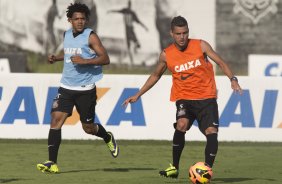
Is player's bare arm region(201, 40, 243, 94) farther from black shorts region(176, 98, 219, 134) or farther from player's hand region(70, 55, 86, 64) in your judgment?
player's hand region(70, 55, 86, 64)

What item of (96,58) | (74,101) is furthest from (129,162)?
(96,58)

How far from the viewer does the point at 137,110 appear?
18000 mm

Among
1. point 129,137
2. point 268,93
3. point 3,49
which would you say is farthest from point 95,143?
point 3,49

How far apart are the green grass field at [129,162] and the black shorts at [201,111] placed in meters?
0.73

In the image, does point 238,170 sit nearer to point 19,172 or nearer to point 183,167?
point 183,167

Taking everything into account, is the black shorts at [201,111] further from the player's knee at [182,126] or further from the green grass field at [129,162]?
the green grass field at [129,162]

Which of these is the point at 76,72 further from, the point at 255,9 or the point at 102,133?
the point at 255,9

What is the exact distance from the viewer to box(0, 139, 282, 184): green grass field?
12406 mm

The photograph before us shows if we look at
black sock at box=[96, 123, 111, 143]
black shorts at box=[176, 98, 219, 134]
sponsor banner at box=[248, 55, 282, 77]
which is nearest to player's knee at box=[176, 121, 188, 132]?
black shorts at box=[176, 98, 219, 134]

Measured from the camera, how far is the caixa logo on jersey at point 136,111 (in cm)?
1788

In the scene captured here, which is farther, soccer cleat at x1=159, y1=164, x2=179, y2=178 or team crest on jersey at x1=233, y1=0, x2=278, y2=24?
team crest on jersey at x1=233, y1=0, x2=278, y2=24

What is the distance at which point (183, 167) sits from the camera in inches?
555

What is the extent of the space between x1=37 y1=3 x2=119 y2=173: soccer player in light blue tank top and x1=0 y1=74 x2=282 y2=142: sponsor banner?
4.50 m

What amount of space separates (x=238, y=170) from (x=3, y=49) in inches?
987
